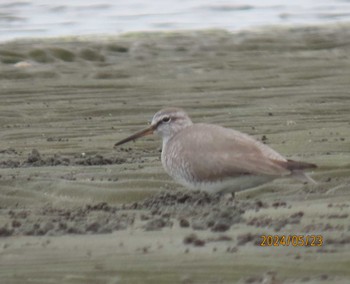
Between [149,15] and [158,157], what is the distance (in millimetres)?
12094

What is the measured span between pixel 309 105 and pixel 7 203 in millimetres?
4979

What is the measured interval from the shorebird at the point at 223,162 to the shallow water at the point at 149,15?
11.0 meters

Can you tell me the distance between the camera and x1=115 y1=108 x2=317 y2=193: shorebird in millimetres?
6930

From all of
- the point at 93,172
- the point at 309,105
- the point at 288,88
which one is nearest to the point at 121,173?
the point at 93,172

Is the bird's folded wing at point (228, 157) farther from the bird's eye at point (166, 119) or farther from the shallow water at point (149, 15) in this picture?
the shallow water at point (149, 15)

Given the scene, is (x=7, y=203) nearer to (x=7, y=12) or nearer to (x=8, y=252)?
(x=8, y=252)

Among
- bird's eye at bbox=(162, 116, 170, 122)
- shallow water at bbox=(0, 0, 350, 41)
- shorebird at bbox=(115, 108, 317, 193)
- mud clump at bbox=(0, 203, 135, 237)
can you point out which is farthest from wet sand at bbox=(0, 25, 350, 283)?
shallow water at bbox=(0, 0, 350, 41)

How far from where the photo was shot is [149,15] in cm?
2095

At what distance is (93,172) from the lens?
330 inches

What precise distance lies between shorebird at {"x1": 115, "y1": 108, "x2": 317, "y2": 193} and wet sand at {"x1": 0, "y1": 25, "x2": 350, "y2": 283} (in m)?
0.12
